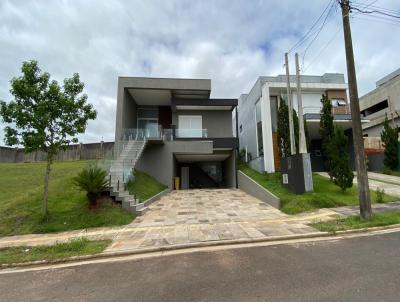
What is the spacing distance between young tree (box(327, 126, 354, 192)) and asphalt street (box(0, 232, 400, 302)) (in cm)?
645

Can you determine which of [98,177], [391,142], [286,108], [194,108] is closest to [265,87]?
[286,108]

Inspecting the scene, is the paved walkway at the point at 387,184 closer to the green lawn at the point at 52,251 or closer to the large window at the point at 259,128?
the large window at the point at 259,128

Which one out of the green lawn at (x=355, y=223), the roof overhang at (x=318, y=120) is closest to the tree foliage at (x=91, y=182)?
the green lawn at (x=355, y=223)

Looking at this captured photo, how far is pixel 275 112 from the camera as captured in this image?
18016mm

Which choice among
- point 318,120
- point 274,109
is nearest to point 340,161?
point 318,120

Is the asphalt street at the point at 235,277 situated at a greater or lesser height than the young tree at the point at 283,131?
lesser

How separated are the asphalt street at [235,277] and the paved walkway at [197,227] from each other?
1.12m

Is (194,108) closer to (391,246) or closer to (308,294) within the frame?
(391,246)

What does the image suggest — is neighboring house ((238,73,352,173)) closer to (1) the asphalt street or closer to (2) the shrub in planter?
(2) the shrub in planter

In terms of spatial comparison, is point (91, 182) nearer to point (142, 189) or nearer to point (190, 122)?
point (142, 189)

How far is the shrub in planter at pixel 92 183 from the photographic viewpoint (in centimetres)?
954

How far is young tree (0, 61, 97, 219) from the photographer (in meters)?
8.66

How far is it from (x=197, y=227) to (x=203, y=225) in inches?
13.9

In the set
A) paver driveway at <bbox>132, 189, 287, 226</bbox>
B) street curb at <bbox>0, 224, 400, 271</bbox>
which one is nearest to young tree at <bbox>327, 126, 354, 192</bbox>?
paver driveway at <bbox>132, 189, 287, 226</bbox>
